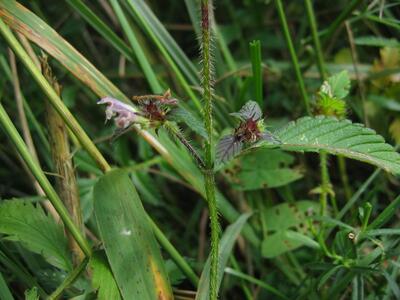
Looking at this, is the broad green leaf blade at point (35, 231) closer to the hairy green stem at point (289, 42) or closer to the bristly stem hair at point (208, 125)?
the bristly stem hair at point (208, 125)

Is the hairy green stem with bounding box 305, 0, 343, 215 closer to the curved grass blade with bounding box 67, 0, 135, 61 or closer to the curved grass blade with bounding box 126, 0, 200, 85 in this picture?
the curved grass blade with bounding box 126, 0, 200, 85

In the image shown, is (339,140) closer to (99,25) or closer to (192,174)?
(192,174)

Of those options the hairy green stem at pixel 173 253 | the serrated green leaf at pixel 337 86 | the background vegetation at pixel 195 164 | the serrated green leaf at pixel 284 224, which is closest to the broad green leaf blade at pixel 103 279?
the background vegetation at pixel 195 164

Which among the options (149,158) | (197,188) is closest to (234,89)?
(149,158)

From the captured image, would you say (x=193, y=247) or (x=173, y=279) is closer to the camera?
(x=173, y=279)

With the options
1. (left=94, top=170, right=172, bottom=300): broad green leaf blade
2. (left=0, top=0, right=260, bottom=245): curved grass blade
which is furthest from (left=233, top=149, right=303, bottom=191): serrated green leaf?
(left=94, top=170, right=172, bottom=300): broad green leaf blade

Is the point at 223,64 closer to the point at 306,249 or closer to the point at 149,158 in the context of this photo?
the point at 149,158

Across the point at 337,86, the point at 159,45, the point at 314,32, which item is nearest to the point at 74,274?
the point at 159,45
